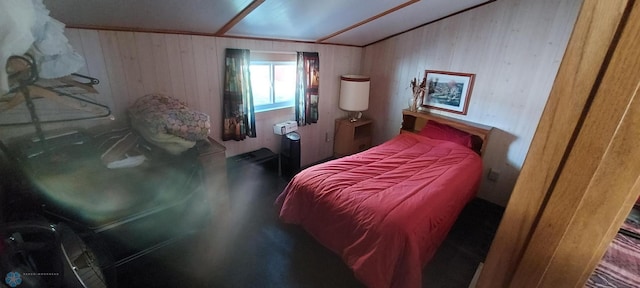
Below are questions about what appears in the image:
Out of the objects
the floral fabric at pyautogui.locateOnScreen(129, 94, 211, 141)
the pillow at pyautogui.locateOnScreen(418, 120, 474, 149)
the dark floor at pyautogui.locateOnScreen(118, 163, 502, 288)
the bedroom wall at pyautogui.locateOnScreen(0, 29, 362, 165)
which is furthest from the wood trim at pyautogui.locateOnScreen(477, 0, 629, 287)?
the pillow at pyautogui.locateOnScreen(418, 120, 474, 149)

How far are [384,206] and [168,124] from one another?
1.62 m

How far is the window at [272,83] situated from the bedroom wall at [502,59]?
154 cm

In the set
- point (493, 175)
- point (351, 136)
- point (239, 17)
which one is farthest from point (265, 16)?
point (493, 175)

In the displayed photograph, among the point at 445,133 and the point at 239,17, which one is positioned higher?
the point at 239,17

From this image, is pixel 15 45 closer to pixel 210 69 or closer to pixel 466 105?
pixel 210 69

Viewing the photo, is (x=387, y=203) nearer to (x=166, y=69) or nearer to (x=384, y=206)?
(x=384, y=206)

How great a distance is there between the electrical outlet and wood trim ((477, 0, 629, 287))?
9.63 ft

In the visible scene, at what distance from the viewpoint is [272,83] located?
317cm

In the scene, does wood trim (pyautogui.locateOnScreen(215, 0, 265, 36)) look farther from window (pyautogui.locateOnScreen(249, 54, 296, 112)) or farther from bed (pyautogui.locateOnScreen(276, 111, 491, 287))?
bed (pyautogui.locateOnScreen(276, 111, 491, 287))

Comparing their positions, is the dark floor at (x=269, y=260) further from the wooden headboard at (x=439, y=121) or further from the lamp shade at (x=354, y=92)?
the lamp shade at (x=354, y=92)

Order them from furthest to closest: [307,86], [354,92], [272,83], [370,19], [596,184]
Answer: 1. [354,92]
2. [307,86]
3. [272,83]
4. [370,19]
5. [596,184]

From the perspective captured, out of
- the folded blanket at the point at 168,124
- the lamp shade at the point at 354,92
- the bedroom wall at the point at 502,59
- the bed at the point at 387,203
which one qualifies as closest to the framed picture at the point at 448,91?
the bedroom wall at the point at 502,59

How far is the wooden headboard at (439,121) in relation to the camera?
108 inches

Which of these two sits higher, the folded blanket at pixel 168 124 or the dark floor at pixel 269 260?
the folded blanket at pixel 168 124
